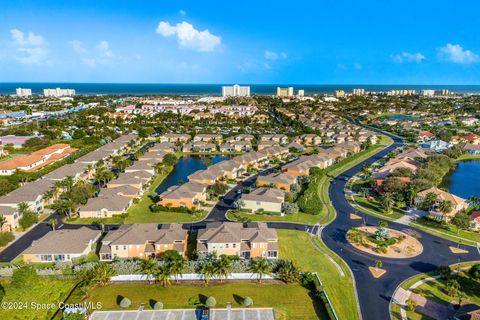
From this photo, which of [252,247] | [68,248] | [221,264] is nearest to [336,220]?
[252,247]

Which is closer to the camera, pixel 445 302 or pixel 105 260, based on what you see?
pixel 445 302

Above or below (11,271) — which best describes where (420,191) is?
above

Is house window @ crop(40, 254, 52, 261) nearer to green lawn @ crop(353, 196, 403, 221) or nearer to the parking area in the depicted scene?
the parking area

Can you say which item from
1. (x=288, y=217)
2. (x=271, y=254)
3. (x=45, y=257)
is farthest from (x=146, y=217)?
(x=288, y=217)

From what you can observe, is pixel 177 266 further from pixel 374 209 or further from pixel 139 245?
pixel 374 209

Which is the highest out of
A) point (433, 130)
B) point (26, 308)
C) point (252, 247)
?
point (433, 130)

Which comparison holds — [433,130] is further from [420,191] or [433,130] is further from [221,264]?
[221,264]

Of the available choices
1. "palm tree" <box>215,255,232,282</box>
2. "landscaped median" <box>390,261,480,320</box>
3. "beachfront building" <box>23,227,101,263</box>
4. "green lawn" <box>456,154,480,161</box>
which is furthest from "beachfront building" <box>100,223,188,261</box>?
"green lawn" <box>456,154,480,161</box>
